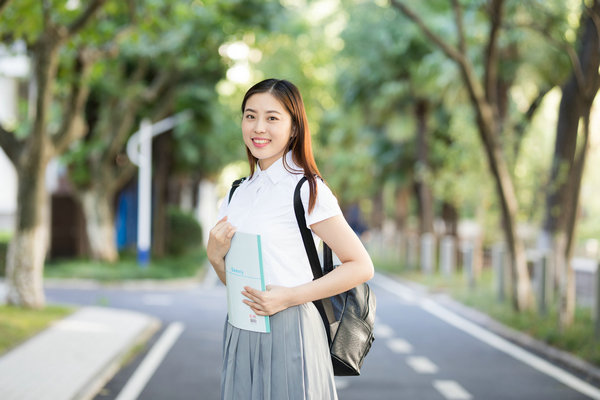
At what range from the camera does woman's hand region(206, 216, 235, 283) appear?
2.78m

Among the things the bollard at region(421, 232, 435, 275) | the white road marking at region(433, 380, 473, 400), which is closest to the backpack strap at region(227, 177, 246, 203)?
the white road marking at region(433, 380, 473, 400)

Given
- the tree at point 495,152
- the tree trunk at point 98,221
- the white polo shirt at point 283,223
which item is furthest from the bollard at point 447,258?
the white polo shirt at point 283,223

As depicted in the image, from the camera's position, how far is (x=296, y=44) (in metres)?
40.1

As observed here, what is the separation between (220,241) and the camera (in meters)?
2.80

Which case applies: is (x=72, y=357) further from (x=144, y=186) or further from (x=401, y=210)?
(x=401, y=210)

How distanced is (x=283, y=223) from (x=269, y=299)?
0.83ft

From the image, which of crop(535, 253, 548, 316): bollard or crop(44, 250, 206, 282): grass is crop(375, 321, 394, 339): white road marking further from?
crop(44, 250, 206, 282): grass

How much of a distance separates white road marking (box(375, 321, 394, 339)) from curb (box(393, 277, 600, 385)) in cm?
157

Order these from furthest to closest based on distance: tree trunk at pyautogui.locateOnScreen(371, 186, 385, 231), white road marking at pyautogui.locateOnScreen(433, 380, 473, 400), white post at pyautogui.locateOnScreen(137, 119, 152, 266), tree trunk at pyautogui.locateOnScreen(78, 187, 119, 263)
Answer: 1. tree trunk at pyautogui.locateOnScreen(371, 186, 385, 231)
2. white post at pyautogui.locateOnScreen(137, 119, 152, 266)
3. tree trunk at pyautogui.locateOnScreen(78, 187, 119, 263)
4. white road marking at pyautogui.locateOnScreen(433, 380, 473, 400)

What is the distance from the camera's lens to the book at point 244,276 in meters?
2.70

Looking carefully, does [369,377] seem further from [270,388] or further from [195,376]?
[270,388]

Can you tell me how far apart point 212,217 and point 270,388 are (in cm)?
5773

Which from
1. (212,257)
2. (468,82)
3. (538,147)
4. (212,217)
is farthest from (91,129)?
(212,217)

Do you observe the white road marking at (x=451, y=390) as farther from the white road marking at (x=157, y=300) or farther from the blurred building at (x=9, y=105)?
→ the blurred building at (x=9, y=105)
